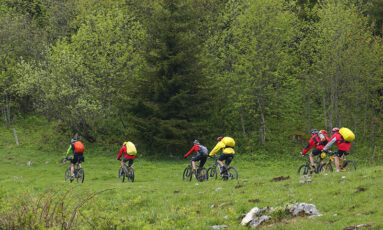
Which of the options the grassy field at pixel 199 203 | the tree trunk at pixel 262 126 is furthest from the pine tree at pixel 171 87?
the grassy field at pixel 199 203

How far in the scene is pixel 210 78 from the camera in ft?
129

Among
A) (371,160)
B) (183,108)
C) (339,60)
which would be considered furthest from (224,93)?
(371,160)

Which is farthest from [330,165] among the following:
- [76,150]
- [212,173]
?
[76,150]

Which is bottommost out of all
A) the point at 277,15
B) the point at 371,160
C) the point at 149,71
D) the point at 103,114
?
the point at 371,160

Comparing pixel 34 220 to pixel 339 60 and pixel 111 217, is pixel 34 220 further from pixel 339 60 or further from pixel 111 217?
pixel 339 60

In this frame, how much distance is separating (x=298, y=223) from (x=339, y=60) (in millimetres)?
33267

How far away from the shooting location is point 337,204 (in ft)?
40.3

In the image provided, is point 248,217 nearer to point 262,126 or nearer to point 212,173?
point 212,173

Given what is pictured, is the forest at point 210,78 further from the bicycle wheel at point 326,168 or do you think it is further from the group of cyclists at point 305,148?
the bicycle wheel at point 326,168

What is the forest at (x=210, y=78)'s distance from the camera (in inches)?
1507

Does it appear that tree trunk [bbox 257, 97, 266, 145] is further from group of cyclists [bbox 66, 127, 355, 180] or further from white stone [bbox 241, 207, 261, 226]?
white stone [bbox 241, 207, 261, 226]

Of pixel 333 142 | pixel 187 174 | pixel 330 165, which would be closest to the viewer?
pixel 333 142

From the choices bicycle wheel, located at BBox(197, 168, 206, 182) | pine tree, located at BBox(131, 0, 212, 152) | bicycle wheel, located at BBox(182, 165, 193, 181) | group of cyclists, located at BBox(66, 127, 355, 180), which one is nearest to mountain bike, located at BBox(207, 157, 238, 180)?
group of cyclists, located at BBox(66, 127, 355, 180)

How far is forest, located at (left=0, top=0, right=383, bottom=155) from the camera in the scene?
38.3m
